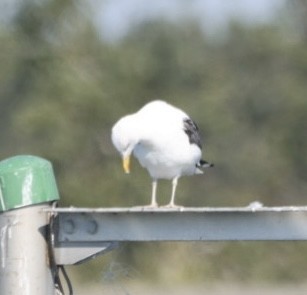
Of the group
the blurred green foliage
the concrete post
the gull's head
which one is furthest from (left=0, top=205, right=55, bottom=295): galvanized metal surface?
the blurred green foliage

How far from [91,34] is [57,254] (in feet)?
66.8

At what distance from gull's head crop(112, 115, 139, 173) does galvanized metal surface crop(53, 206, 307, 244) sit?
2.72m

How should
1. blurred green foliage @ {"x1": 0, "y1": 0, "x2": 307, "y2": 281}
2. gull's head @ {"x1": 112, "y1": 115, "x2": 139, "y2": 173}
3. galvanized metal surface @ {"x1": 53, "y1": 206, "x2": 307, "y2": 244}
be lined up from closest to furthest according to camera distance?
galvanized metal surface @ {"x1": 53, "y1": 206, "x2": 307, "y2": 244}, gull's head @ {"x1": 112, "y1": 115, "x2": 139, "y2": 173}, blurred green foliage @ {"x1": 0, "y1": 0, "x2": 307, "y2": 281}

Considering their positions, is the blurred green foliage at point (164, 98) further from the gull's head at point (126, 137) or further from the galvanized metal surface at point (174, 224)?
the galvanized metal surface at point (174, 224)

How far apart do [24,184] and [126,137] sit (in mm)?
2844

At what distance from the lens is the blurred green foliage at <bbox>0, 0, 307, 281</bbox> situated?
19.1 meters

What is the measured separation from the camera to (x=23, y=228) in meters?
3.72

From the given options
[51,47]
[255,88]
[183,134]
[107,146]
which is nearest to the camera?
[183,134]

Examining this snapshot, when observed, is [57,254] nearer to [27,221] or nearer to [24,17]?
[27,221]

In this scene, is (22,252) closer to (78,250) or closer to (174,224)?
(78,250)

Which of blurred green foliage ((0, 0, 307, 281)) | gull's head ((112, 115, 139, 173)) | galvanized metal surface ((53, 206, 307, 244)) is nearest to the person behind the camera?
galvanized metal surface ((53, 206, 307, 244))

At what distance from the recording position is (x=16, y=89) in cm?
2416

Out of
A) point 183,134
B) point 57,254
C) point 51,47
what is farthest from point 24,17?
point 57,254

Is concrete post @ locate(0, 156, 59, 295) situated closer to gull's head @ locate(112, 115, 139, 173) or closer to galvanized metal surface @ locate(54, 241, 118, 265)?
galvanized metal surface @ locate(54, 241, 118, 265)
